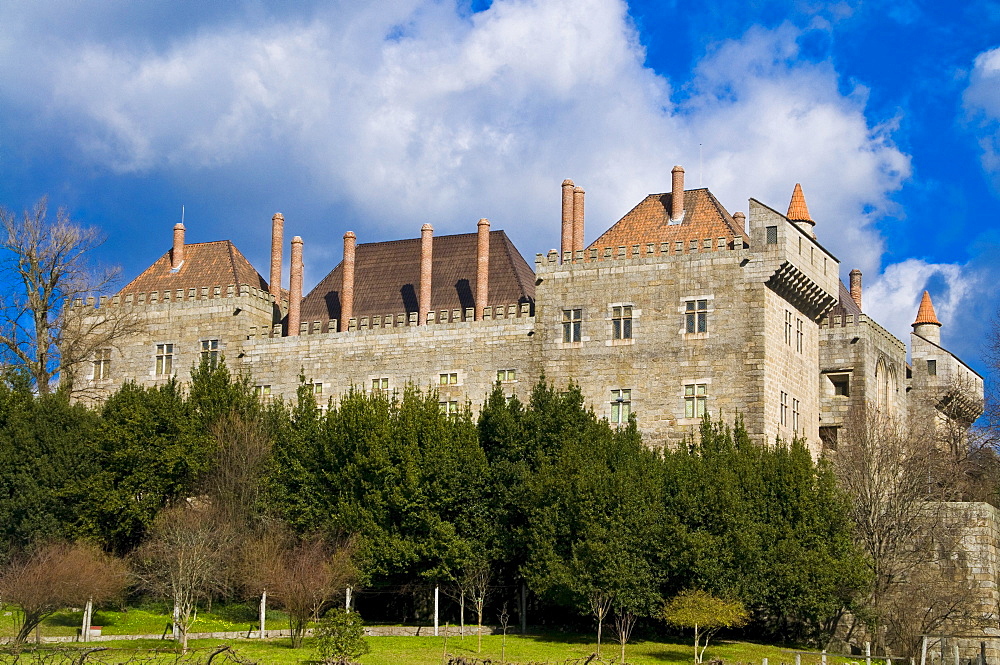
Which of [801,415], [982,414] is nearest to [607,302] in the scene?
[801,415]

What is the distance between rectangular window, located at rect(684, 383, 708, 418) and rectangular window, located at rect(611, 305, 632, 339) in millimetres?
3230

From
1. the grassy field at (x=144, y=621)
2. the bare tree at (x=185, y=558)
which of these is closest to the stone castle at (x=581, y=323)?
the bare tree at (x=185, y=558)

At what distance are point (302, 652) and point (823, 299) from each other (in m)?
27.2

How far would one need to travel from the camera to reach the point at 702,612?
45.0m

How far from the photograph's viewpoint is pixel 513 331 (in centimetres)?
5831

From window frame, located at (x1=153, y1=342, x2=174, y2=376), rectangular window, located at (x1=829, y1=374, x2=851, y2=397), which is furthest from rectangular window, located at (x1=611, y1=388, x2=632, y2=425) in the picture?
window frame, located at (x1=153, y1=342, x2=174, y2=376)

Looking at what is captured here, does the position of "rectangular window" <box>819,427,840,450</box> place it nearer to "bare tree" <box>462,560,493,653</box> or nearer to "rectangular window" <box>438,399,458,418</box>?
"rectangular window" <box>438,399,458,418</box>

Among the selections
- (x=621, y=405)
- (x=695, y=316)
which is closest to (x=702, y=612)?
(x=621, y=405)

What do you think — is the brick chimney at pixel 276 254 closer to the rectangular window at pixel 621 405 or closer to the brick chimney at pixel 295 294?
the brick chimney at pixel 295 294

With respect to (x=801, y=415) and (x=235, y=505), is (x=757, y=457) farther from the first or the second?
(x=235, y=505)

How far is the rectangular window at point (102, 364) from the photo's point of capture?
2557 inches

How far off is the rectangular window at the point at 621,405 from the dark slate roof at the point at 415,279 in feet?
23.3

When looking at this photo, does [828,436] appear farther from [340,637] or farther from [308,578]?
[340,637]

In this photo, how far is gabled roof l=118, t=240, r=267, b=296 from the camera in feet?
217
